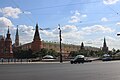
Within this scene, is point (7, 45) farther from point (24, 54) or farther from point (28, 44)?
point (28, 44)

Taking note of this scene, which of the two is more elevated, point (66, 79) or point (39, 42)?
point (39, 42)

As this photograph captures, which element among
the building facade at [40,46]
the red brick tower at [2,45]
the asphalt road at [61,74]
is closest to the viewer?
the asphalt road at [61,74]

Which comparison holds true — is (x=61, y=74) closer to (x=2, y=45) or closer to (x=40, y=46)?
(x=2, y=45)

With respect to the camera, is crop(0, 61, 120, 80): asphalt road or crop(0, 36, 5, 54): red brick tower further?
crop(0, 36, 5, 54): red brick tower

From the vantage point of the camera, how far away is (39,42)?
6560 inches

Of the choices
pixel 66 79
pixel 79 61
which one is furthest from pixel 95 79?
pixel 79 61

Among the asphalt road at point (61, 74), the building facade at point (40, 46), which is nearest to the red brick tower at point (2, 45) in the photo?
the building facade at point (40, 46)

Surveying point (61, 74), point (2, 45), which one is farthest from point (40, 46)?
point (61, 74)

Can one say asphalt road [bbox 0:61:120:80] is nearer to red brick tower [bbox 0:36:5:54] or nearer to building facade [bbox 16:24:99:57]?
red brick tower [bbox 0:36:5:54]

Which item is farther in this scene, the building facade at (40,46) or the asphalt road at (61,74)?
the building facade at (40,46)

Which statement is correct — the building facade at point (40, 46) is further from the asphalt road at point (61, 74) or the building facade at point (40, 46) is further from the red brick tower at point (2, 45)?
the asphalt road at point (61, 74)

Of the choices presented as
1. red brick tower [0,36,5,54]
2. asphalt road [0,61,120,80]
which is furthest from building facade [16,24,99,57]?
asphalt road [0,61,120,80]

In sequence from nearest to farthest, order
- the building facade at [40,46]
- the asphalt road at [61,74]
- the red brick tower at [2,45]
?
the asphalt road at [61,74] → the red brick tower at [2,45] → the building facade at [40,46]

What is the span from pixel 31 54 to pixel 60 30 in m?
77.6
